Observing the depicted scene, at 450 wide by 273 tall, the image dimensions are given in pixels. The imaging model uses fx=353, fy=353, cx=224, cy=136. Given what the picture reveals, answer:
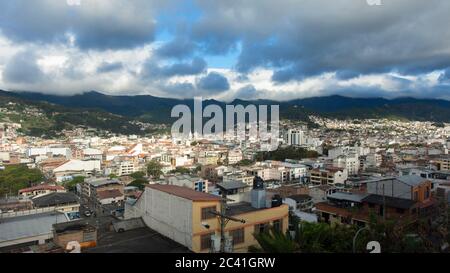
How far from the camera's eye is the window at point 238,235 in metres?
7.02

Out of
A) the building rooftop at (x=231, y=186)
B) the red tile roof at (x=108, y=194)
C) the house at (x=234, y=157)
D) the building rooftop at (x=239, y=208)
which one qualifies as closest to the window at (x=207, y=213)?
the building rooftop at (x=239, y=208)

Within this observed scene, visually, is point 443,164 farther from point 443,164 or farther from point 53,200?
point 53,200

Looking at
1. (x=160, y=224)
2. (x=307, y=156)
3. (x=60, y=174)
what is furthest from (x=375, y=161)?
(x=160, y=224)

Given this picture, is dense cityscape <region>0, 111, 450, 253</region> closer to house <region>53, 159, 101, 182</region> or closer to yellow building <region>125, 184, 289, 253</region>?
yellow building <region>125, 184, 289, 253</region>

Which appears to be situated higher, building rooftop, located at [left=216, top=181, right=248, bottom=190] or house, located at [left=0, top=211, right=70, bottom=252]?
house, located at [left=0, top=211, right=70, bottom=252]

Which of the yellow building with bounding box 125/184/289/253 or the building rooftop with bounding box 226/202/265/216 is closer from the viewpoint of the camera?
the yellow building with bounding box 125/184/289/253

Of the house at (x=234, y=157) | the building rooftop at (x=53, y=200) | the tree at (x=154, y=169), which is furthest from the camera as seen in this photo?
the house at (x=234, y=157)

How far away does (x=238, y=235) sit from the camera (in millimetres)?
7113

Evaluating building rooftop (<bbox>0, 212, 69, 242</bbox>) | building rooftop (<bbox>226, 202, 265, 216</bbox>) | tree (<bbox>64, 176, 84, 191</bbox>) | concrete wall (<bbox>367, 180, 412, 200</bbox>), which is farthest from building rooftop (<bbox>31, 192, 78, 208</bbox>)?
concrete wall (<bbox>367, 180, 412, 200</bbox>)

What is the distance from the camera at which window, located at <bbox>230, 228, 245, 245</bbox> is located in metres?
7.02

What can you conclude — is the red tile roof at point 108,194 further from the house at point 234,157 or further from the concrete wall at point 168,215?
the house at point 234,157

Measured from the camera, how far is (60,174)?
31.9m

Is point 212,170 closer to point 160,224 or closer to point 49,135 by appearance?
point 160,224
